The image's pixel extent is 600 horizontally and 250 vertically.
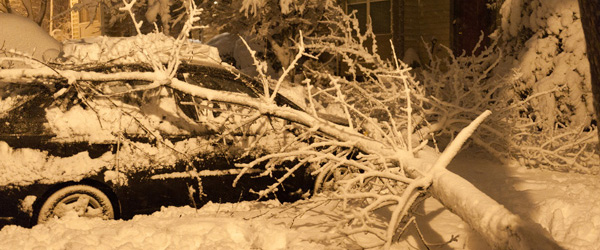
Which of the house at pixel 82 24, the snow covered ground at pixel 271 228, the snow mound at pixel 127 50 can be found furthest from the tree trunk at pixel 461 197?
the house at pixel 82 24

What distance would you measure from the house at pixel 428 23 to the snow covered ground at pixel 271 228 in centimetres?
1181

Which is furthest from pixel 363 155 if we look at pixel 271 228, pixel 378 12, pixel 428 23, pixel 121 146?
pixel 378 12

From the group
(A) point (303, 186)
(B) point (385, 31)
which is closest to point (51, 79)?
(A) point (303, 186)

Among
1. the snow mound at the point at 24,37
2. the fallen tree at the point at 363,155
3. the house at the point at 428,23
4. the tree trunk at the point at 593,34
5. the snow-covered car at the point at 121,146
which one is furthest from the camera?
the house at the point at 428,23

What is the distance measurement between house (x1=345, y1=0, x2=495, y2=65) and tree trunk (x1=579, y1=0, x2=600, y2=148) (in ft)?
44.7

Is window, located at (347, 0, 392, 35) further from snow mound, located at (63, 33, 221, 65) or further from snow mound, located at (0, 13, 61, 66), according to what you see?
snow mound, located at (63, 33, 221, 65)

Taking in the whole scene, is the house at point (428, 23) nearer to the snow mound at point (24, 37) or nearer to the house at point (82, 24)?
the snow mound at point (24, 37)

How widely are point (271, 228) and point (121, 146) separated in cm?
150

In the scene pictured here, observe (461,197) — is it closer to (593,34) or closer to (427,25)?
(593,34)

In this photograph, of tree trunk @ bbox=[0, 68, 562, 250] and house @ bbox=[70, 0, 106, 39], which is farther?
house @ bbox=[70, 0, 106, 39]

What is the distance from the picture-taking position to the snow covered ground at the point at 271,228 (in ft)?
16.9

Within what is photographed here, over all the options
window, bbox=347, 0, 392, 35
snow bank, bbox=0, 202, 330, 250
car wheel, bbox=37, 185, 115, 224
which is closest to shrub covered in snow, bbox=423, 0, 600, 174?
snow bank, bbox=0, 202, 330, 250

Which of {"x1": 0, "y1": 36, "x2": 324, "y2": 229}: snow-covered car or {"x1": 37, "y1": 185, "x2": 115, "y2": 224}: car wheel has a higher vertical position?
{"x1": 0, "y1": 36, "x2": 324, "y2": 229}: snow-covered car

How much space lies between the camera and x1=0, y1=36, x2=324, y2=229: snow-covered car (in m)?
5.54
